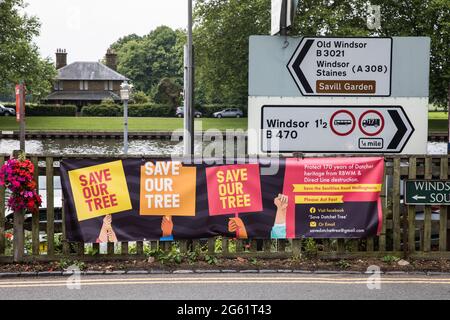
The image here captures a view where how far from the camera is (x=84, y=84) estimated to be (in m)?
100

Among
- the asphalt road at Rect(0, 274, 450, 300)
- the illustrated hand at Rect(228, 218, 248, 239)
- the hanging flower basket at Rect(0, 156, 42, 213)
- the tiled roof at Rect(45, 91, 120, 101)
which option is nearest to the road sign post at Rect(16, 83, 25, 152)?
the hanging flower basket at Rect(0, 156, 42, 213)

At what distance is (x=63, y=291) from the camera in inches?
284

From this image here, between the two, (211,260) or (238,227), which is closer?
(211,260)

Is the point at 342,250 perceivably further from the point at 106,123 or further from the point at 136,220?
the point at 106,123

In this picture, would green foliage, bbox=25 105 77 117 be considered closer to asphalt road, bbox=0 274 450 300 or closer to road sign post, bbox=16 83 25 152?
road sign post, bbox=16 83 25 152

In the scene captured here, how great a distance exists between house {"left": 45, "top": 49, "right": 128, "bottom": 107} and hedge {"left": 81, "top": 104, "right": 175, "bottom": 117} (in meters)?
12.0

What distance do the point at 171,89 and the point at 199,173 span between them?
77713mm

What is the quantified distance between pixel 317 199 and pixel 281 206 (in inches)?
21.2

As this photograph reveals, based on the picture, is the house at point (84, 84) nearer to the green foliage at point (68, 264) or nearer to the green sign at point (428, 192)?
the green foliage at point (68, 264)

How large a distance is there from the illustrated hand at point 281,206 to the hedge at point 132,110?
252ft

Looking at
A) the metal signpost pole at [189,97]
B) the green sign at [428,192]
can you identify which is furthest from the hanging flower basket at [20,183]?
the metal signpost pole at [189,97]

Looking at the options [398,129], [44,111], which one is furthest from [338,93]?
[44,111]

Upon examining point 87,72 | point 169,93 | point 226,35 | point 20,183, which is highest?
point 87,72

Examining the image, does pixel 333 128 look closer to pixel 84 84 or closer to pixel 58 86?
pixel 84 84
